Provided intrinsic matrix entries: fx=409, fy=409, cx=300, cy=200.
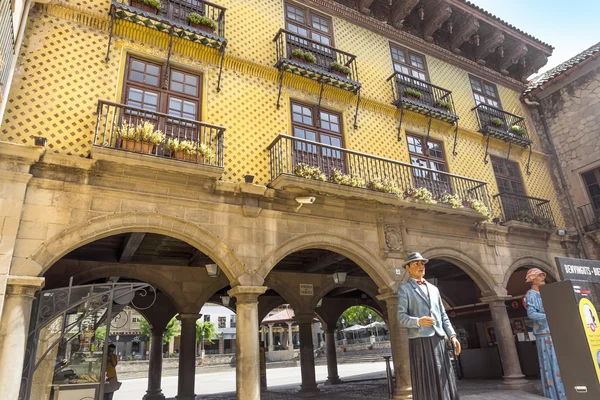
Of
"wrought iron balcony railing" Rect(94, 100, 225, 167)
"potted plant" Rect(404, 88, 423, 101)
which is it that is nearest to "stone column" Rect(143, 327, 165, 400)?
"wrought iron balcony railing" Rect(94, 100, 225, 167)

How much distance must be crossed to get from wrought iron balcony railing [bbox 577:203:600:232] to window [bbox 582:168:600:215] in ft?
0.35

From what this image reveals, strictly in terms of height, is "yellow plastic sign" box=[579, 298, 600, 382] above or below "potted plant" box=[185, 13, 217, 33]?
below

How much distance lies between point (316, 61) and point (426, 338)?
7757 mm

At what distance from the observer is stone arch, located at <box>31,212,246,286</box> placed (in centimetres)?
611

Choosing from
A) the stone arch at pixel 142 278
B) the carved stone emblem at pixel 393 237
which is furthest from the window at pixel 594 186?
the stone arch at pixel 142 278

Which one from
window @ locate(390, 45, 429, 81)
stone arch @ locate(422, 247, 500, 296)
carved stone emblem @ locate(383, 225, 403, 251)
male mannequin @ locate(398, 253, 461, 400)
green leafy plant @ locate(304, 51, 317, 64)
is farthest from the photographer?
window @ locate(390, 45, 429, 81)

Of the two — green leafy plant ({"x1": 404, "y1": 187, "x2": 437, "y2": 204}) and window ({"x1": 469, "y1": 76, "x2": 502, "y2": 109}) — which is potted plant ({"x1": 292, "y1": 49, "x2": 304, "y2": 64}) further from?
window ({"x1": 469, "y1": 76, "x2": 502, "y2": 109})

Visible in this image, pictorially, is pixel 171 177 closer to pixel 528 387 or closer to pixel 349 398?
pixel 349 398

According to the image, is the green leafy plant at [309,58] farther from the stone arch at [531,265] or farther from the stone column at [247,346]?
the stone arch at [531,265]

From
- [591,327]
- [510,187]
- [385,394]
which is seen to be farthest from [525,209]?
[591,327]

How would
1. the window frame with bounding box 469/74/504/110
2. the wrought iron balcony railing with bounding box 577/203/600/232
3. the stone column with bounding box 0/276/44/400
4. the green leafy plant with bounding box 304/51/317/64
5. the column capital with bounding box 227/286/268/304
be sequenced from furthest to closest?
1. the window frame with bounding box 469/74/504/110
2. the wrought iron balcony railing with bounding box 577/203/600/232
3. the green leafy plant with bounding box 304/51/317/64
4. the column capital with bounding box 227/286/268/304
5. the stone column with bounding box 0/276/44/400

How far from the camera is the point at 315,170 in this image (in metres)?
8.28

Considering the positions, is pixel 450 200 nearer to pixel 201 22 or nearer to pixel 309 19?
pixel 309 19

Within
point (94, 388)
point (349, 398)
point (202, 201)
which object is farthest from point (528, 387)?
point (94, 388)
